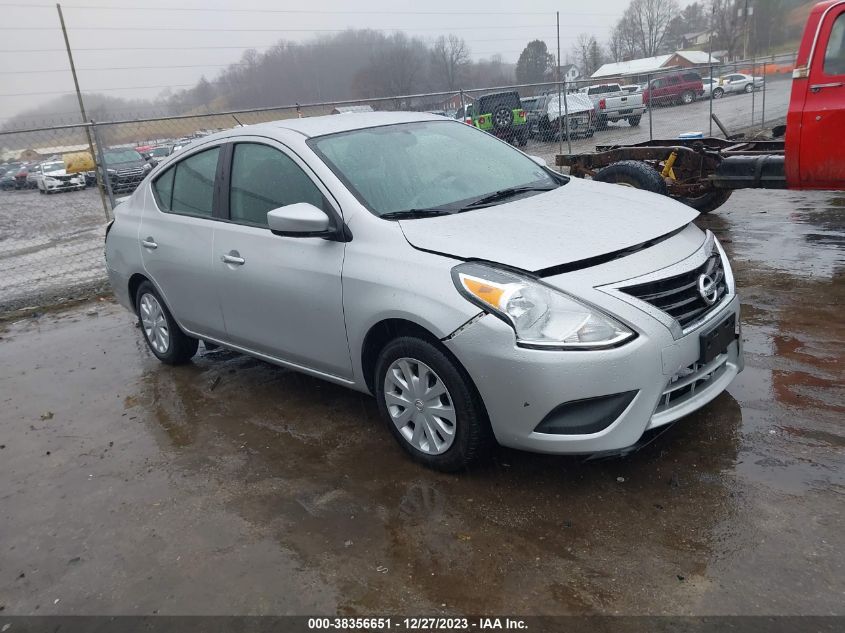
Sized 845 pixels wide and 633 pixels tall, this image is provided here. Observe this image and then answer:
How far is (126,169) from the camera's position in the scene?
1334 cm

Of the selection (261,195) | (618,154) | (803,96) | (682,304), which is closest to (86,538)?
(261,195)

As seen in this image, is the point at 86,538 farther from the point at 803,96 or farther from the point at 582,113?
the point at 582,113

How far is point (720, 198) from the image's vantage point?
917cm

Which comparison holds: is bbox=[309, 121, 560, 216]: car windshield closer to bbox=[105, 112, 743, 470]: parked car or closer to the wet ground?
bbox=[105, 112, 743, 470]: parked car

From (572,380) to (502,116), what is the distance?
49.6 ft

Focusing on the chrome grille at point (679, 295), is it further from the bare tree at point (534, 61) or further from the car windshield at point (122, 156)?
the bare tree at point (534, 61)

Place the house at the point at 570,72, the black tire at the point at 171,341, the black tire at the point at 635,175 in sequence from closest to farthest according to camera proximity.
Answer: the black tire at the point at 171,341
the black tire at the point at 635,175
the house at the point at 570,72

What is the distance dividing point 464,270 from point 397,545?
1.26 metres

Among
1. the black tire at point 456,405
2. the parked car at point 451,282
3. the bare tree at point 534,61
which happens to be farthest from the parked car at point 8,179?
the bare tree at point 534,61

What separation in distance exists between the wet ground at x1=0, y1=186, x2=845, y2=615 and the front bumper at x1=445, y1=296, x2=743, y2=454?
362 millimetres

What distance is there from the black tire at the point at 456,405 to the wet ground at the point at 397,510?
0.43 feet

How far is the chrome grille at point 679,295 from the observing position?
3188mm

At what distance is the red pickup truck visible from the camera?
20.7 ft

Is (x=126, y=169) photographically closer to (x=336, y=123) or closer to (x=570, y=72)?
(x=336, y=123)
